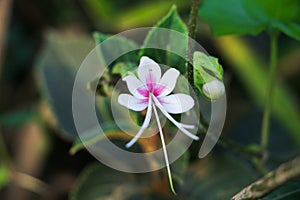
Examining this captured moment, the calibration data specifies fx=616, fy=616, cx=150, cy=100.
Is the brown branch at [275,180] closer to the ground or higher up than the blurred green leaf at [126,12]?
closer to the ground

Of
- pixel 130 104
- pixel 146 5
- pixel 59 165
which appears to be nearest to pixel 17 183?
pixel 59 165

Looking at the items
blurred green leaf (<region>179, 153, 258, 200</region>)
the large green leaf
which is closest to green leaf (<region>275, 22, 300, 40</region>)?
the large green leaf

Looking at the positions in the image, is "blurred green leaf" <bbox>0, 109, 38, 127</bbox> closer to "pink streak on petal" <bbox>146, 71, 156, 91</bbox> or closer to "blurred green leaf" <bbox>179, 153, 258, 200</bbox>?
"blurred green leaf" <bbox>179, 153, 258, 200</bbox>

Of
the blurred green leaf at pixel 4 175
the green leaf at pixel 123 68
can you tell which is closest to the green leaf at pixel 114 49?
the green leaf at pixel 123 68

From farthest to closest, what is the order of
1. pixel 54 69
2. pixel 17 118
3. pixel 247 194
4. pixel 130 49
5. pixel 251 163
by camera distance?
pixel 17 118, pixel 54 69, pixel 251 163, pixel 130 49, pixel 247 194

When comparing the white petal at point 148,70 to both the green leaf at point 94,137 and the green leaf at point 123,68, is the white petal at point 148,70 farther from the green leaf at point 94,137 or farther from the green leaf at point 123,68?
the green leaf at point 94,137

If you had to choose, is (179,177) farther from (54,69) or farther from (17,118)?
(17,118)
